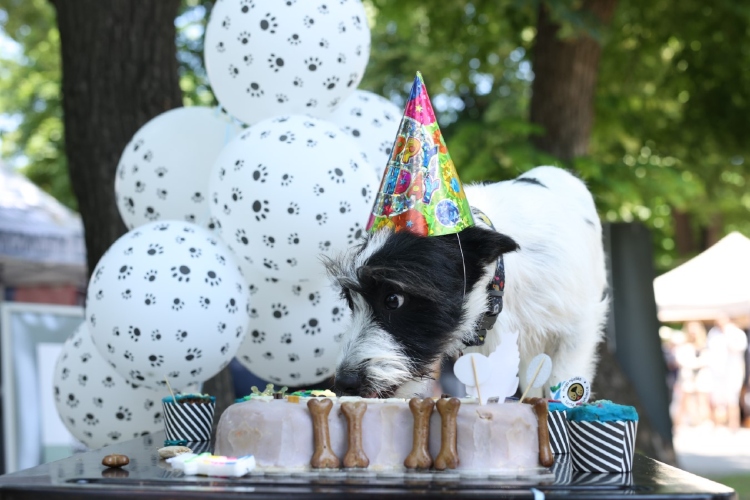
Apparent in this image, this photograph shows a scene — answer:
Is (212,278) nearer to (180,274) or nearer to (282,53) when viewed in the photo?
(180,274)

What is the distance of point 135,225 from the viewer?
3943mm

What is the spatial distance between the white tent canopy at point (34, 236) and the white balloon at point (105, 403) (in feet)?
10.8

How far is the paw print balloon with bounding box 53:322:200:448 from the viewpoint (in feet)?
11.9

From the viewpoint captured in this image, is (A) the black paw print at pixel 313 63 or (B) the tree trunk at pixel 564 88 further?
(B) the tree trunk at pixel 564 88

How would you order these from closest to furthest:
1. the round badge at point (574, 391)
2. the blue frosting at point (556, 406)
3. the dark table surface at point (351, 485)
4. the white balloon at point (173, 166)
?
the dark table surface at point (351, 485) < the blue frosting at point (556, 406) < the round badge at point (574, 391) < the white balloon at point (173, 166)

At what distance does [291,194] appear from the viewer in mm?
3197

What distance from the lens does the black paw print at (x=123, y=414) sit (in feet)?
11.9

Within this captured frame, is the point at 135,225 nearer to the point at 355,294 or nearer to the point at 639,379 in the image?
the point at 355,294

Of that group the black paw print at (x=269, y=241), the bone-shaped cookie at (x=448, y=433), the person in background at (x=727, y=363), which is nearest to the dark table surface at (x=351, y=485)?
the bone-shaped cookie at (x=448, y=433)

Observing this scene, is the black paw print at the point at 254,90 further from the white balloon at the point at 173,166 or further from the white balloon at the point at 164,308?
the white balloon at the point at 164,308

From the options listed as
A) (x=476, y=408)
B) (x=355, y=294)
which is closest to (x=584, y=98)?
(x=355, y=294)

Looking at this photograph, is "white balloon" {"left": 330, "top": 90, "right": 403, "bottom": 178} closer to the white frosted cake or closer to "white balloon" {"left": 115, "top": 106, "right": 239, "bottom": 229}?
"white balloon" {"left": 115, "top": 106, "right": 239, "bottom": 229}

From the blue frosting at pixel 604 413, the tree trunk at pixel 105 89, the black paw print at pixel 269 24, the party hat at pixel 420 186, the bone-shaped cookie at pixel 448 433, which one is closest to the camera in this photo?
the bone-shaped cookie at pixel 448 433

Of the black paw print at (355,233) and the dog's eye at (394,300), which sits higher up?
the black paw print at (355,233)
